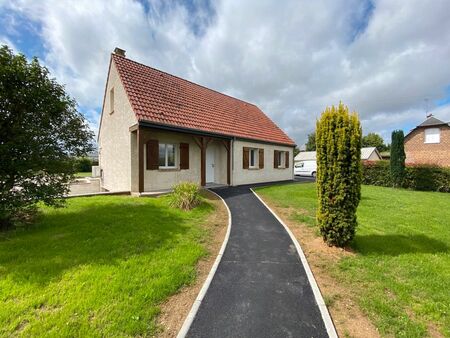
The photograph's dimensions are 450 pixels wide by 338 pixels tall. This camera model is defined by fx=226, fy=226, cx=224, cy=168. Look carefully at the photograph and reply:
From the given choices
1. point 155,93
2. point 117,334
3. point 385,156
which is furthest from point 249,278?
point 385,156

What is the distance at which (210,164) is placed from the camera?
46.5 feet

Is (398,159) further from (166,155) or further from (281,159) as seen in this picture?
(166,155)

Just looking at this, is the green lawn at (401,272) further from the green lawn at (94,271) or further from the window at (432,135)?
the window at (432,135)

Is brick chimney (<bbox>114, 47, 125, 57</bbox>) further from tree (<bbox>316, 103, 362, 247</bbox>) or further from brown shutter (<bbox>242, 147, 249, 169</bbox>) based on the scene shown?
tree (<bbox>316, 103, 362, 247</bbox>)

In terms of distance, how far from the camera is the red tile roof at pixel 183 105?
10891 millimetres

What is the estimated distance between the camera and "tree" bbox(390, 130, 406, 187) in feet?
Result: 54.1

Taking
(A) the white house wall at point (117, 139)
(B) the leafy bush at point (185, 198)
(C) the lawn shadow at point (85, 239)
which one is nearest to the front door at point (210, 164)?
(A) the white house wall at point (117, 139)

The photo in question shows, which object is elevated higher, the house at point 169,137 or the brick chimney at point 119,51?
Result: the brick chimney at point 119,51

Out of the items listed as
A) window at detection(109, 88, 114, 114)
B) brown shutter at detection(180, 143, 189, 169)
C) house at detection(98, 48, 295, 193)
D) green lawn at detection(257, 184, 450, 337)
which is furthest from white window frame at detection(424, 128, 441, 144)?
window at detection(109, 88, 114, 114)

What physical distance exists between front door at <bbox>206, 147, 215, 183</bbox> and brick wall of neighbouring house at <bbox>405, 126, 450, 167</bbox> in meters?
23.3

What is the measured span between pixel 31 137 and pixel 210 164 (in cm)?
948

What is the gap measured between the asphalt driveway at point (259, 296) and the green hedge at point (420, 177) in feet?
52.8

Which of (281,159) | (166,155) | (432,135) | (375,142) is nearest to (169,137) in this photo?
(166,155)

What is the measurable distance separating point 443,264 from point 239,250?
3.84 m
